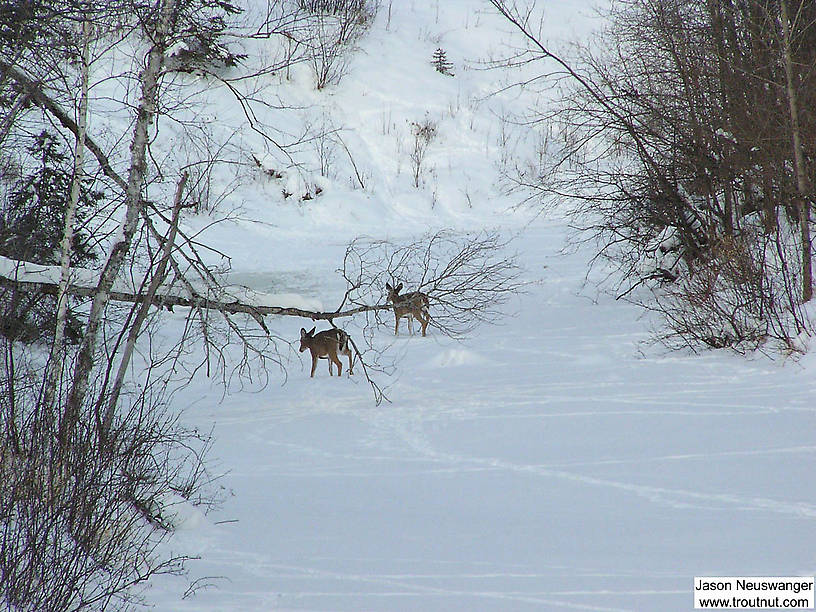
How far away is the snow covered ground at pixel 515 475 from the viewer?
189 inches

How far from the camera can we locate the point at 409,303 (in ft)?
34.7

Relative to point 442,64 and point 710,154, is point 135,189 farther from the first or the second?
point 442,64

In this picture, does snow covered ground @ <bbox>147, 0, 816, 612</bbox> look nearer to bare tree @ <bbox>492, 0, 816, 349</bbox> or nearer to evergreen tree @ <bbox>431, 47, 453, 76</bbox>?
bare tree @ <bbox>492, 0, 816, 349</bbox>

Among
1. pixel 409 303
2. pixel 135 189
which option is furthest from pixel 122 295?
pixel 409 303

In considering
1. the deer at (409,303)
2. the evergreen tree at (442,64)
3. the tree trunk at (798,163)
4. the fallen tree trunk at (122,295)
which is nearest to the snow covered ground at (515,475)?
the deer at (409,303)

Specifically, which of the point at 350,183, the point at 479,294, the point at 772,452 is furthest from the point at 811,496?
the point at 350,183

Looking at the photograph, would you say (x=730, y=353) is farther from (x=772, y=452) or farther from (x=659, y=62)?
(x=659, y=62)

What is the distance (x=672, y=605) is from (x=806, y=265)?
8.87 metres

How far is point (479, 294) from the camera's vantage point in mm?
8820

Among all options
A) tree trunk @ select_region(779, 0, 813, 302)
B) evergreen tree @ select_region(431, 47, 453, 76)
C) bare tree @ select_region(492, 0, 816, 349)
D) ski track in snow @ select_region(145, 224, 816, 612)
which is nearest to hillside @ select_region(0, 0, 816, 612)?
ski track in snow @ select_region(145, 224, 816, 612)

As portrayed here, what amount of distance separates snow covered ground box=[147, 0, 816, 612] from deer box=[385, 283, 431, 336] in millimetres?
605

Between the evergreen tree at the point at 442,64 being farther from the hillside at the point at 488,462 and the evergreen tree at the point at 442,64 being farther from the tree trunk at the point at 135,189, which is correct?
the tree trunk at the point at 135,189

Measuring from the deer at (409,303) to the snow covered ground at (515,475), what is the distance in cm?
61

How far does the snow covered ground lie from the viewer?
189 inches
